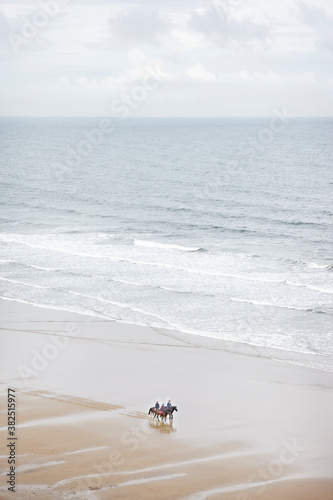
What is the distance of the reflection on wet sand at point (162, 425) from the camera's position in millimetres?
18642

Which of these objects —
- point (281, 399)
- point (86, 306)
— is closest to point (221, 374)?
point (281, 399)

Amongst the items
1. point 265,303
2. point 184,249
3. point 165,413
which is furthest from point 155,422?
point 184,249

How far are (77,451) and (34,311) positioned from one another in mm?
15397

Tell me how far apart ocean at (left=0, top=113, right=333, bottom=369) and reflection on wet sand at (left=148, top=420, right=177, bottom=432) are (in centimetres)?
854

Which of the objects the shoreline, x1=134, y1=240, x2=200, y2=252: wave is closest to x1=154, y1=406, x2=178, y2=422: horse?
the shoreline

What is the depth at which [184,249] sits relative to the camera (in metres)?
45.2

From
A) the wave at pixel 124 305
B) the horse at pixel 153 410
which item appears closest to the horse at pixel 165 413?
the horse at pixel 153 410

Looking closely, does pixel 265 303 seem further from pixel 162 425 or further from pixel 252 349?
pixel 162 425

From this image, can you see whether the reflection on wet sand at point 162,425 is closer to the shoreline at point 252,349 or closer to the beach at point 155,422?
the beach at point 155,422

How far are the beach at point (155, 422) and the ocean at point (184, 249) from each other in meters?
2.94

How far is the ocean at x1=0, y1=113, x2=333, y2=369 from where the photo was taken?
31047mm

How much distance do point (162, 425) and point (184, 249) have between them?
2687cm

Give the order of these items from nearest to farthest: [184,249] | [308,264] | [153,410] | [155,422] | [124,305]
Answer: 1. [155,422]
2. [153,410]
3. [124,305]
4. [308,264]
5. [184,249]

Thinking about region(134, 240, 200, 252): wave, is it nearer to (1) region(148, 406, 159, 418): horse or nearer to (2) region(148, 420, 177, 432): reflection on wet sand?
(1) region(148, 406, 159, 418): horse
